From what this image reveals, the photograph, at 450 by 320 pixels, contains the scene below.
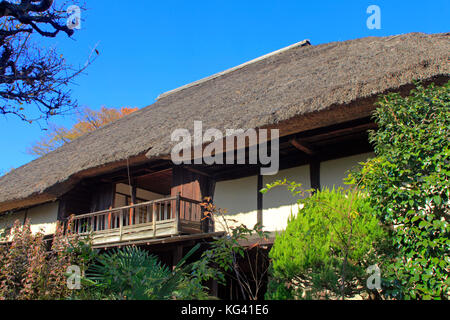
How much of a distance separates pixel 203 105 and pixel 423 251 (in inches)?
240

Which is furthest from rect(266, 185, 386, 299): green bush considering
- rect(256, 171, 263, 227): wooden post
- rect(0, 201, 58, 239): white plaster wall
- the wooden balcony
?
rect(0, 201, 58, 239): white plaster wall

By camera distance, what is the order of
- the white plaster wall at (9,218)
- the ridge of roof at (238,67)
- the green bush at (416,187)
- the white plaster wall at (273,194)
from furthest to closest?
the ridge of roof at (238,67) < the white plaster wall at (9,218) < the white plaster wall at (273,194) < the green bush at (416,187)

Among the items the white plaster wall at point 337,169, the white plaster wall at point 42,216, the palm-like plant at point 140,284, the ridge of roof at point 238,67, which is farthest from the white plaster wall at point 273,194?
the ridge of roof at point 238,67

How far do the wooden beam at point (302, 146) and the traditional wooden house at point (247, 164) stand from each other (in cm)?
2

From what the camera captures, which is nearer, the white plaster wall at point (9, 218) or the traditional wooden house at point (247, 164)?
the traditional wooden house at point (247, 164)

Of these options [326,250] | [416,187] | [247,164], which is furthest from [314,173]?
[416,187]

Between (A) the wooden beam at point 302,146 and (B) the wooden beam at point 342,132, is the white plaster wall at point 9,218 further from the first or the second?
(B) the wooden beam at point 342,132

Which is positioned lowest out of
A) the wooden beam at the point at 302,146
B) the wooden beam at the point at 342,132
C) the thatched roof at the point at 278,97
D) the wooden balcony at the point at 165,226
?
the wooden balcony at the point at 165,226

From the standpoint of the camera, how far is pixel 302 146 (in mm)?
6602

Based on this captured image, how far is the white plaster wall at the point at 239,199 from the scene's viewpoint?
23.7 feet

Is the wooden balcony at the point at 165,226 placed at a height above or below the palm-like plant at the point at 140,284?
above

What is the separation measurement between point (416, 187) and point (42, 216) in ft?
31.1

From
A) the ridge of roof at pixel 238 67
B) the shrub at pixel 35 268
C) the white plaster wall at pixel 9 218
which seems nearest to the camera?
the shrub at pixel 35 268

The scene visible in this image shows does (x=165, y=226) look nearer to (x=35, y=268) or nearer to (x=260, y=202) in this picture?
(x=260, y=202)
